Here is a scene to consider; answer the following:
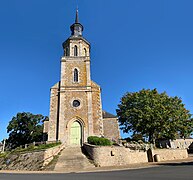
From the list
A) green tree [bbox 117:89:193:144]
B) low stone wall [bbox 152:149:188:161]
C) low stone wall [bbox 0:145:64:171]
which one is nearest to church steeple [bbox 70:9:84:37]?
green tree [bbox 117:89:193:144]

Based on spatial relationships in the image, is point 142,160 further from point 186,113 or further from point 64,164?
point 186,113

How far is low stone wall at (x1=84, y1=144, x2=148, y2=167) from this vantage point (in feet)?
48.1

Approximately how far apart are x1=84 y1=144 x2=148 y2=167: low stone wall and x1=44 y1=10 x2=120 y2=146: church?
525 cm

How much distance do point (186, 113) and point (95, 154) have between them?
14637mm

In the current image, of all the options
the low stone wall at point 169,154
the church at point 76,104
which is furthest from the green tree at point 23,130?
the low stone wall at point 169,154

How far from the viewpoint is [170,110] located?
21.6 meters

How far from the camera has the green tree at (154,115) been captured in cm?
2072

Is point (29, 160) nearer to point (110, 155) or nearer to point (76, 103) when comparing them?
point (110, 155)

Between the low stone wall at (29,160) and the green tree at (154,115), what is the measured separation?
10.1 metres

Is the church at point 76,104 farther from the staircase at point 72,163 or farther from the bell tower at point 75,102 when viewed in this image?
the staircase at point 72,163

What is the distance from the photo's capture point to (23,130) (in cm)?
3475

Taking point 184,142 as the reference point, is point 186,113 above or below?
above

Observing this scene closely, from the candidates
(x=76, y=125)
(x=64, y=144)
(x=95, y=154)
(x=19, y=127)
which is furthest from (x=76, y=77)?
(x=19, y=127)

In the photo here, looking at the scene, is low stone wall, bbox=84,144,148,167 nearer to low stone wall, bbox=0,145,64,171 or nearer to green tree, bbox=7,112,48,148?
low stone wall, bbox=0,145,64,171
